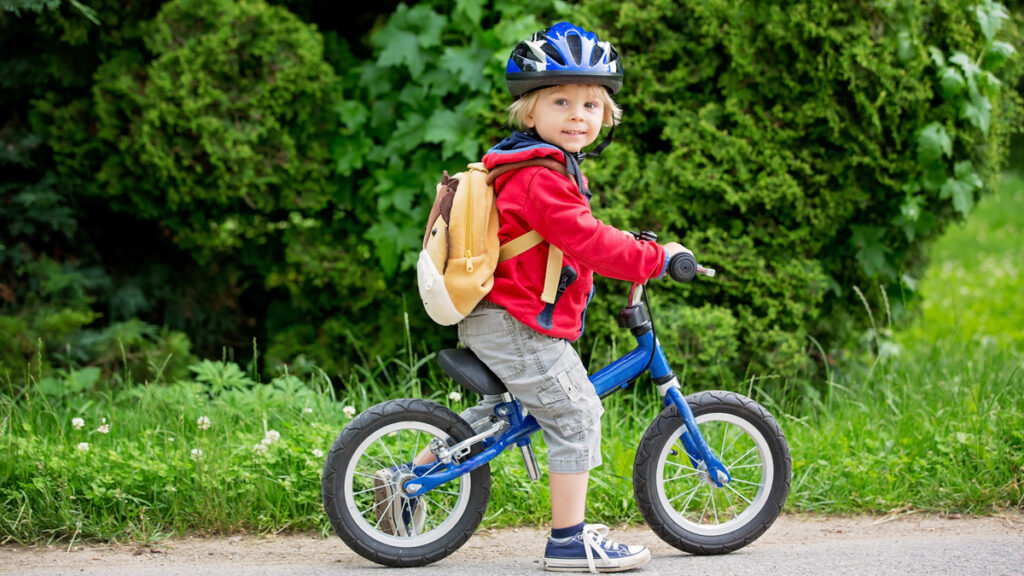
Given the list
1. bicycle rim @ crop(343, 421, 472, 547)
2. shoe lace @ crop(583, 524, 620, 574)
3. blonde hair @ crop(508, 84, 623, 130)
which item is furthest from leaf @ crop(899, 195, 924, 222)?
bicycle rim @ crop(343, 421, 472, 547)

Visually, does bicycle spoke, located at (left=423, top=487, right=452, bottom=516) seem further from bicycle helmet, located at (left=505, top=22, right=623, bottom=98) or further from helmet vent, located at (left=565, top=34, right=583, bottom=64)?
helmet vent, located at (left=565, top=34, right=583, bottom=64)

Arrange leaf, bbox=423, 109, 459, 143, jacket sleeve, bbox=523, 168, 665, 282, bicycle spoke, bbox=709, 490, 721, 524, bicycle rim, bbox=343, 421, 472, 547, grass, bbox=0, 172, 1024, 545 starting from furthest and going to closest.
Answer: leaf, bbox=423, 109, 459, 143 → grass, bbox=0, 172, 1024, 545 → bicycle spoke, bbox=709, 490, 721, 524 → bicycle rim, bbox=343, 421, 472, 547 → jacket sleeve, bbox=523, 168, 665, 282

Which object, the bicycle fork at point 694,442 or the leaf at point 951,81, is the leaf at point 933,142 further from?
the bicycle fork at point 694,442

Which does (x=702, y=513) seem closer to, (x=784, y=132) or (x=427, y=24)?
(x=784, y=132)

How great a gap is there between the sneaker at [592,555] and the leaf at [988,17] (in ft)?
9.64

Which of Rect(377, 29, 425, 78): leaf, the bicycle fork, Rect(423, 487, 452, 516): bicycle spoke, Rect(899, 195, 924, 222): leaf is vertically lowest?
Rect(423, 487, 452, 516): bicycle spoke

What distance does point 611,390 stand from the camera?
3350mm

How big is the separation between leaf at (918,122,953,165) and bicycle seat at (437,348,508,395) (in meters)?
2.48

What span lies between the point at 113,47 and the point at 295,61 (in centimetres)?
95

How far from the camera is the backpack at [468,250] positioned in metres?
3.06

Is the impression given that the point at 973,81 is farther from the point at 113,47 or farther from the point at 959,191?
the point at 113,47

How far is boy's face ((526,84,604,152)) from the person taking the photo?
3135mm

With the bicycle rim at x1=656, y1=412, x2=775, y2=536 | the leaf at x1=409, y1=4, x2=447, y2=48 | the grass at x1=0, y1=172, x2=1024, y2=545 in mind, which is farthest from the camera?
the leaf at x1=409, y1=4, x2=447, y2=48

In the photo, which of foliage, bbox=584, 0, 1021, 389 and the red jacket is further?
foliage, bbox=584, 0, 1021, 389
